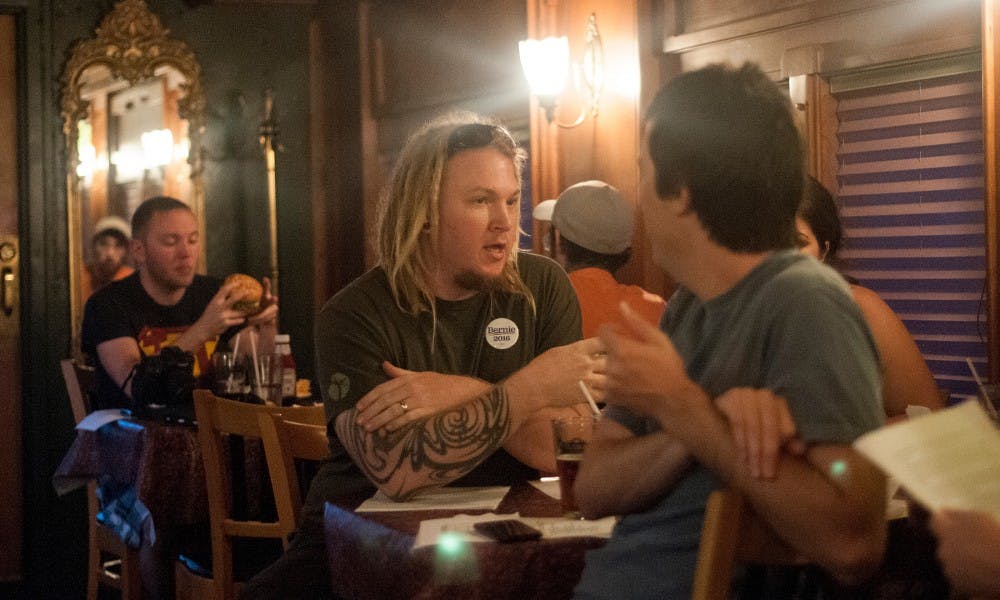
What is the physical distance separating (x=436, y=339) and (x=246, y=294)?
2.20 meters

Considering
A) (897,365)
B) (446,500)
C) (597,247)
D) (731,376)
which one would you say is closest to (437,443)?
(446,500)

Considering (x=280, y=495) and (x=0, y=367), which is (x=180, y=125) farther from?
(x=280, y=495)

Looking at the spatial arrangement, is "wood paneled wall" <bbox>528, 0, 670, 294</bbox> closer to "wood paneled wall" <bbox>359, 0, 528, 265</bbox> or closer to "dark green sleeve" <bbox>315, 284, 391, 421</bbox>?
"wood paneled wall" <bbox>359, 0, 528, 265</bbox>

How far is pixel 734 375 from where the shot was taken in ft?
4.36

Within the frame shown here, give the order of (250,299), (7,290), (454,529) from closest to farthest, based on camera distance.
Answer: (454,529)
(250,299)
(7,290)

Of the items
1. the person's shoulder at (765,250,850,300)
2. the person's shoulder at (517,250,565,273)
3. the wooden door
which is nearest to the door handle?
the wooden door

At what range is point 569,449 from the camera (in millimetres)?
1938

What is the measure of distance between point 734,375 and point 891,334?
1471 mm

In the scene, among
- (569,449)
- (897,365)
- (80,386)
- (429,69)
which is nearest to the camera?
(569,449)

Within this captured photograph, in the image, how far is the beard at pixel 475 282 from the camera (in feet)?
7.73

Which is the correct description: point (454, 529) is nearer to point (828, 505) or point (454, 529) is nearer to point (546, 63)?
point (828, 505)

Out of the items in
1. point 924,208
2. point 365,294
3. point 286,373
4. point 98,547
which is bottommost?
point 98,547

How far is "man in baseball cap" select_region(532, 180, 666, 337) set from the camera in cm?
359

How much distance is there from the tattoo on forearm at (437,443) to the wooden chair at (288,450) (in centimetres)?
49
